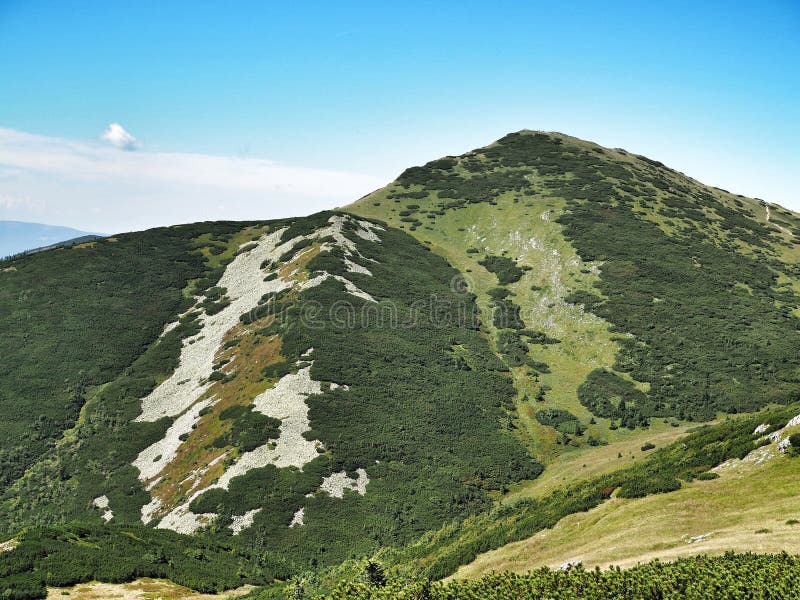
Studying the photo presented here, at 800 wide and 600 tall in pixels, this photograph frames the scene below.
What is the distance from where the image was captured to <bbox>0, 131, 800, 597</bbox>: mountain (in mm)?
33875

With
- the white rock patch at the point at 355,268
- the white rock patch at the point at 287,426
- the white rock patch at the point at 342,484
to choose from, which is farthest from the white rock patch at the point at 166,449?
the white rock patch at the point at 355,268

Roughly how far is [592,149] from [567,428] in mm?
118028

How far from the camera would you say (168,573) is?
33.0 metres

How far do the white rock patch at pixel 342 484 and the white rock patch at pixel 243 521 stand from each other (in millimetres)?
6174

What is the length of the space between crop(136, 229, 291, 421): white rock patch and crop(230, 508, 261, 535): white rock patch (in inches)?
898

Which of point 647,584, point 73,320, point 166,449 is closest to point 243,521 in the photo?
point 166,449

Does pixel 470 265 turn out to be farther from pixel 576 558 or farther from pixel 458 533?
pixel 576 558

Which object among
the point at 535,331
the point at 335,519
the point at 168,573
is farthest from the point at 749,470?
the point at 535,331

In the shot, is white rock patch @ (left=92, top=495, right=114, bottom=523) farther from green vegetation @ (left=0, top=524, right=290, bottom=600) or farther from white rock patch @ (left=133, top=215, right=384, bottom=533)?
green vegetation @ (left=0, top=524, right=290, bottom=600)

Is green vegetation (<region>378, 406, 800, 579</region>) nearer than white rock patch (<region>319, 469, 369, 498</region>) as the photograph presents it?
Yes

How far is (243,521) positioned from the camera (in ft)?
140

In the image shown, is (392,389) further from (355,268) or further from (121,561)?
(121,561)

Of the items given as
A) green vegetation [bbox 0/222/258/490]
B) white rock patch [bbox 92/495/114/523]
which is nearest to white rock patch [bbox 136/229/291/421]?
green vegetation [bbox 0/222/258/490]

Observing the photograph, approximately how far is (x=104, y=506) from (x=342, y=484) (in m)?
24.1
